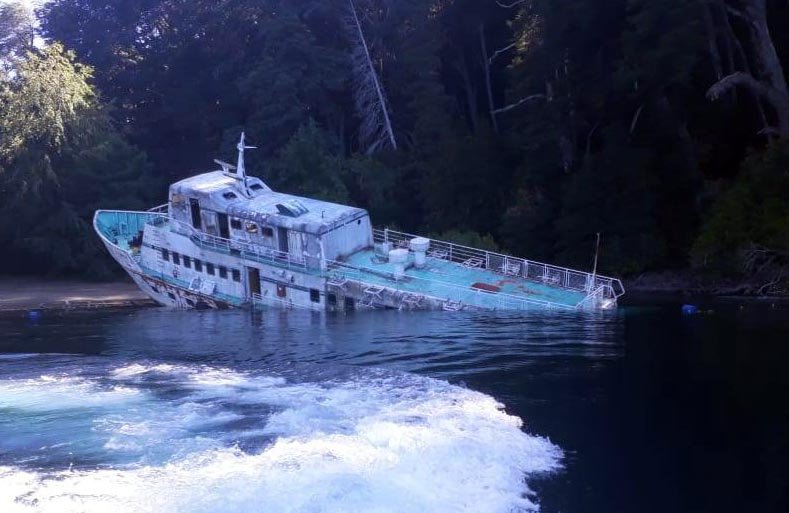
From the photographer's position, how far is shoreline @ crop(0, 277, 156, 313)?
36125mm

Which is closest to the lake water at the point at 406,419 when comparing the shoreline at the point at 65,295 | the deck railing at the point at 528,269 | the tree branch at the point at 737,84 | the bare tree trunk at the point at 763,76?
the deck railing at the point at 528,269

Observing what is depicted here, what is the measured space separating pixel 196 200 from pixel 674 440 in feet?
69.0

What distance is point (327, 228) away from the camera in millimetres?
31297

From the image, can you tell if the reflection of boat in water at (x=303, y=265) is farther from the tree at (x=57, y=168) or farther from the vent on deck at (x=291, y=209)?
the tree at (x=57, y=168)

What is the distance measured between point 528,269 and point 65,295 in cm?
1948

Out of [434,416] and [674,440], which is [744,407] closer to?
[674,440]

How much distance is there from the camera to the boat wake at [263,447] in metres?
13.5

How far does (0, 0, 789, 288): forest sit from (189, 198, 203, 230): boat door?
11488mm

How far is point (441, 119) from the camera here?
44.8m

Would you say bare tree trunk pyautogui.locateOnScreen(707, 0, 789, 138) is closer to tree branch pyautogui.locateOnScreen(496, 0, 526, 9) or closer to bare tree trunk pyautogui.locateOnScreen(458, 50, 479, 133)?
tree branch pyautogui.locateOnScreen(496, 0, 526, 9)

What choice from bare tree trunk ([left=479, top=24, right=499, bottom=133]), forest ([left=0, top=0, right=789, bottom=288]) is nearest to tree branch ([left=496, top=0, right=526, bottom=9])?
forest ([left=0, top=0, right=789, bottom=288])

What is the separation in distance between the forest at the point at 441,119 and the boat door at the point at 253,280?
1018cm

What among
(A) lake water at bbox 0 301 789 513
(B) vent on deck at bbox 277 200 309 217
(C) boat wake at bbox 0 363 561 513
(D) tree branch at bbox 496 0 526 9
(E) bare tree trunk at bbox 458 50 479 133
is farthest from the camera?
(E) bare tree trunk at bbox 458 50 479 133

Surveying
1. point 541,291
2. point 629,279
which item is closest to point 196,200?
point 541,291
